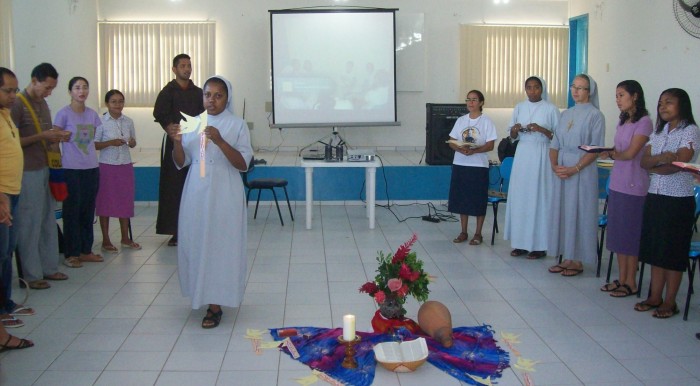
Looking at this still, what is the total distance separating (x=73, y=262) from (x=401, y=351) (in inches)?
128

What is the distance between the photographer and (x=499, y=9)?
11.5m

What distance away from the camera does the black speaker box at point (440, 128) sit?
9500mm

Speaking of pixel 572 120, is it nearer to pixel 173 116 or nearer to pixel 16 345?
pixel 173 116

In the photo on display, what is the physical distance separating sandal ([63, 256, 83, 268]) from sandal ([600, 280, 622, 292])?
4042 mm

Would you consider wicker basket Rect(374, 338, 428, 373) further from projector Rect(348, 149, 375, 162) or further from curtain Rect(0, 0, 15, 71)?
curtain Rect(0, 0, 15, 71)

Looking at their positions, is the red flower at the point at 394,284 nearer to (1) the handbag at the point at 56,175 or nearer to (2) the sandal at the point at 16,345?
(2) the sandal at the point at 16,345

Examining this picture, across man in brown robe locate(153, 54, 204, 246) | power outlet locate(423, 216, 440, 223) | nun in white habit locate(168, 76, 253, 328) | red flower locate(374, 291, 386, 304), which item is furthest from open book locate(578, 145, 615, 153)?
man in brown robe locate(153, 54, 204, 246)

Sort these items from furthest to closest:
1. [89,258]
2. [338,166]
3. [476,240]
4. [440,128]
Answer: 1. [440,128]
2. [338,166]
3. [476,240]
4. [89,258]

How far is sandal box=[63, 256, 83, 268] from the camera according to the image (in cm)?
579

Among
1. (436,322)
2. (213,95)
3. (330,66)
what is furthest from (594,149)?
(330,66)

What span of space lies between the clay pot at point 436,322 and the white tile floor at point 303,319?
32 centimetres

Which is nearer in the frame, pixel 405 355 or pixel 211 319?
pixel 405 355

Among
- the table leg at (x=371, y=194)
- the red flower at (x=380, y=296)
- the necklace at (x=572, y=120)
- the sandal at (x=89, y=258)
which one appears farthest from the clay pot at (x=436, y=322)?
the table leg at (x=371, y=194)

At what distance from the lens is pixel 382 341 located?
3984 millimetres
